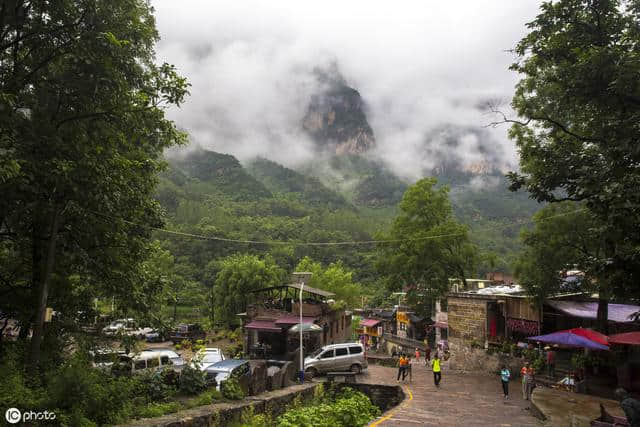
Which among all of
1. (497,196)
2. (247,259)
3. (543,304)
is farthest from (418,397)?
(497,196)

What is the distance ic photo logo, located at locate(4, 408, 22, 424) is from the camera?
256 inches

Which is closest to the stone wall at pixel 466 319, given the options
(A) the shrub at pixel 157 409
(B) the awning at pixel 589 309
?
(B) the awning at pixel 589 309

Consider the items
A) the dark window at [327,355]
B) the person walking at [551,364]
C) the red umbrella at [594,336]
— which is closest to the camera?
the red umbrella at [594,336]

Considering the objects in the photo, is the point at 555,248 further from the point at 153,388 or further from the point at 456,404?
the point at 153,388

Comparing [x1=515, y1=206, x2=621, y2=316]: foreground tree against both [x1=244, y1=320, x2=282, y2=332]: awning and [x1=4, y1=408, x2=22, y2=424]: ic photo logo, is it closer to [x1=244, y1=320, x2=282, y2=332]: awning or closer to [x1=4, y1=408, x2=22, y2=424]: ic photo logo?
[x1=244, y1=320, x2=282, y2=332]: awning

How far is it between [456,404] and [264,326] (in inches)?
626

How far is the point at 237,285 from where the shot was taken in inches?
1810

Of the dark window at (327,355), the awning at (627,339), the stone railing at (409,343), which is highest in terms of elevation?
the awning at (627,339)

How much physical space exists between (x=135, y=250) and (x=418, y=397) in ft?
37.1

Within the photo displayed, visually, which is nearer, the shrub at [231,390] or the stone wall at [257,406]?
the stone wall at [257,406]

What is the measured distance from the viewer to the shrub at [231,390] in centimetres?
1062

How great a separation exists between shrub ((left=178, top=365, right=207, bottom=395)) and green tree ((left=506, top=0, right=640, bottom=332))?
9.95 meters

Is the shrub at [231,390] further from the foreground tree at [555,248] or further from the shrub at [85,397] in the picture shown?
Answer: the foreground tree at [555,248]

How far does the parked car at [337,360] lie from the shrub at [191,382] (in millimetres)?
9570
